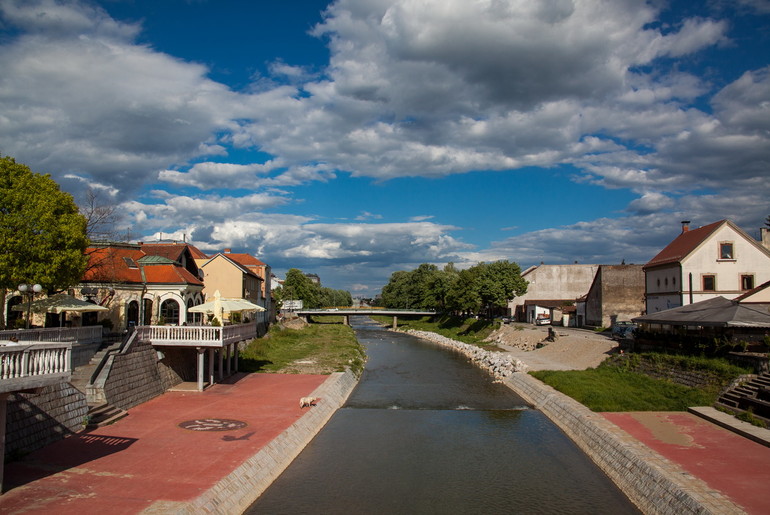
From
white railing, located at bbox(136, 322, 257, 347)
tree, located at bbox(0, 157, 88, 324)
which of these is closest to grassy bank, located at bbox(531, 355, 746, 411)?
white railing, located at bbox(136, 322, 257, 347)

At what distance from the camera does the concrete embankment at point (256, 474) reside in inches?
554

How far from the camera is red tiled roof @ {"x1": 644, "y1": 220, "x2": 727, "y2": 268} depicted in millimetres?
46656

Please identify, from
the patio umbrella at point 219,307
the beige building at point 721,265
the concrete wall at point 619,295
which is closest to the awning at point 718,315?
the beige building at point 721,265

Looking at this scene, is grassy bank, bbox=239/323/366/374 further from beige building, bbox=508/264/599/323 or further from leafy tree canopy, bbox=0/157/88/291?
beige building, bbox=508/264/599/323

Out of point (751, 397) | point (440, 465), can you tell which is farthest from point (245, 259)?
point (751, 397)

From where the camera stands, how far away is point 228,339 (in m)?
30.1

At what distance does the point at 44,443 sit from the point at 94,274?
19.5m

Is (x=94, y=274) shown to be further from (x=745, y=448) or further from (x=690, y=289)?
(x=690, y=289)

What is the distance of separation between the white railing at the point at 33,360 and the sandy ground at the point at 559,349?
34535 millimetres

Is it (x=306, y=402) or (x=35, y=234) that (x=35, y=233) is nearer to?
(x=35, y=234)

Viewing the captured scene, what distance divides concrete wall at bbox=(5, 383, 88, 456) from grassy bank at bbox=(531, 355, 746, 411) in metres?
22.7

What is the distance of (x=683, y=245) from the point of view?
49469mm

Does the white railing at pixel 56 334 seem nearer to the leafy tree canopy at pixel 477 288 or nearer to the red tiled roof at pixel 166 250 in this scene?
the red tiled roof at pixel 166 250

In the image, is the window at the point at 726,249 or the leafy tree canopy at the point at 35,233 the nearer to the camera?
the leafy tree canopy at the point at 35,233
